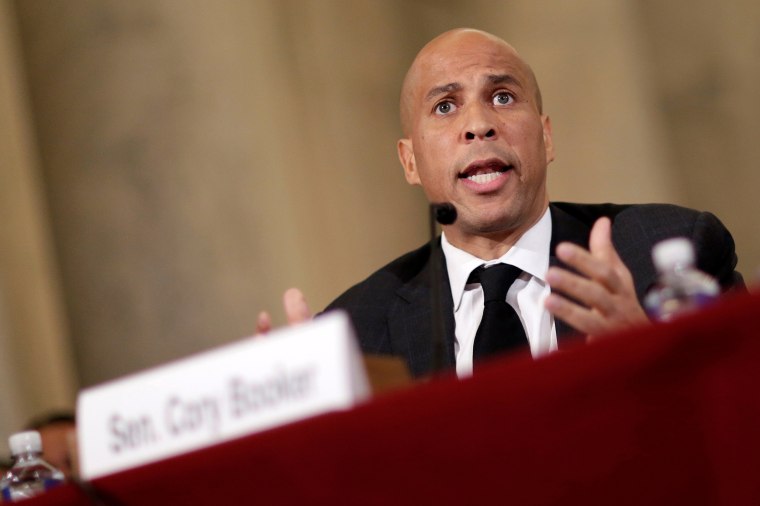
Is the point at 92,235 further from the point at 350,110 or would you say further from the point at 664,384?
the point at 664,384

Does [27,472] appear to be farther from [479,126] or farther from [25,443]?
[479,126]

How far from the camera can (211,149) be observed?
360 centimetres

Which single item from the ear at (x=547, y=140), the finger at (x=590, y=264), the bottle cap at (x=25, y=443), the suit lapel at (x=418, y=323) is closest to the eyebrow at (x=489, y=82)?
the ear at (x=547, y=140)

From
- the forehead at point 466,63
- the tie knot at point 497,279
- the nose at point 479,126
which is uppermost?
the forehead at point 466,63

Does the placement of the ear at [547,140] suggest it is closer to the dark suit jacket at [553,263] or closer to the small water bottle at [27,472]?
the dark suit jacket at [553,263]

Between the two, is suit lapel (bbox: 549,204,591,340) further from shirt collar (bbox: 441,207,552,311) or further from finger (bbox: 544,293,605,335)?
finger (bbox: 544,293,605,335)

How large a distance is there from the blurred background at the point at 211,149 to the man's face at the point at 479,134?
3.36 feet

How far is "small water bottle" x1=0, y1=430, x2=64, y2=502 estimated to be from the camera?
1.71 meters

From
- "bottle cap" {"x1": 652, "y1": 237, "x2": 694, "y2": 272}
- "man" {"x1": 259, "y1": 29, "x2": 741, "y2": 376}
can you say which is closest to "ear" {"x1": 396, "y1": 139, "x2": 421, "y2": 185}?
"man" {"x1": 259, "y1": 29, "x2": 741, "y2": 376}

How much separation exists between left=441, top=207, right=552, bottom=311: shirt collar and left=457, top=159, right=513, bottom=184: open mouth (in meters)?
0.13

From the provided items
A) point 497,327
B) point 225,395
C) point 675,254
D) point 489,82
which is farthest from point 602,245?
point 489,82

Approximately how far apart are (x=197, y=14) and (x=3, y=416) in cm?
131

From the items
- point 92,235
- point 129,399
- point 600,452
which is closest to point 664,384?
point 600,452

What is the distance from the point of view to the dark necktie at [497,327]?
2178mm
